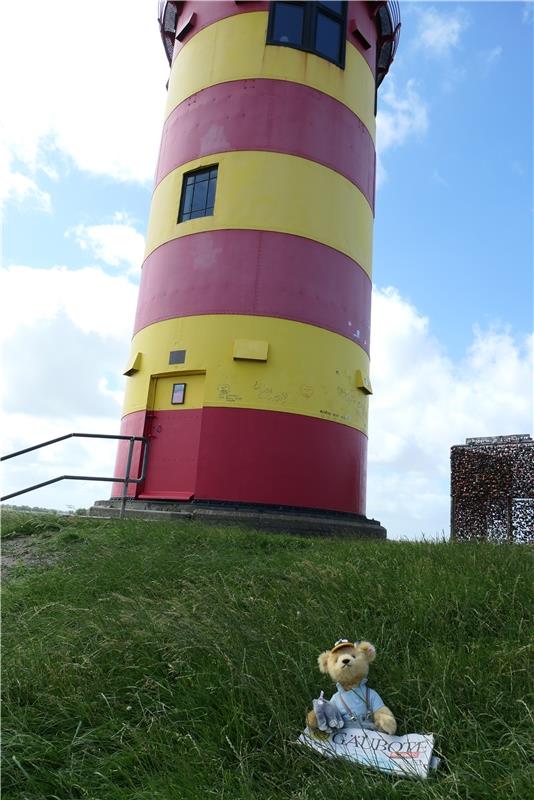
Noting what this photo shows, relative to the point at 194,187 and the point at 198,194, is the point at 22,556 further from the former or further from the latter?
the point at 194,187

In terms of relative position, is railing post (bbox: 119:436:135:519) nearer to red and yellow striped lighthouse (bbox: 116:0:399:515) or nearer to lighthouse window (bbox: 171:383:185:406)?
red and yellow striped lighthouse (bbox: 116:0:399:515)

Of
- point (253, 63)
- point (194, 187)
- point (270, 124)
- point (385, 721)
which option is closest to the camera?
point (385, 721)

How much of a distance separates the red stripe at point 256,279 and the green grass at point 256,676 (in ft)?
19.1

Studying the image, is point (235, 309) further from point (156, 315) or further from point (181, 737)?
point (181, 737)

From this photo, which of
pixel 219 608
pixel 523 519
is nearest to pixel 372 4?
pixel 523 519

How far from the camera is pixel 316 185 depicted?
11.2 metres

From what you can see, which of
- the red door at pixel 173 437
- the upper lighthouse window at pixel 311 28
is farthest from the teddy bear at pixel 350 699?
the upper lighthouse window at pixel 311 28

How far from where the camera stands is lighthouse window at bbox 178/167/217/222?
448 inches

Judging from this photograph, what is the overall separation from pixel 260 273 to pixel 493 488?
21.8 ft

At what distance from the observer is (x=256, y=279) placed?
1059 centimetres

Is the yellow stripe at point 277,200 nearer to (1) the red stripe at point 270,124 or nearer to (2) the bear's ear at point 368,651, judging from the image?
(1) the red stripe at point 270,124

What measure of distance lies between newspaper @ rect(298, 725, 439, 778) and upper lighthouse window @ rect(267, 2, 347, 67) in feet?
39.7

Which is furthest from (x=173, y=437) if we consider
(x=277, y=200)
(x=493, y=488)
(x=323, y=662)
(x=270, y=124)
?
(x=323, y=662)

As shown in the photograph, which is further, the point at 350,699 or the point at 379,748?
the point at 350,699
